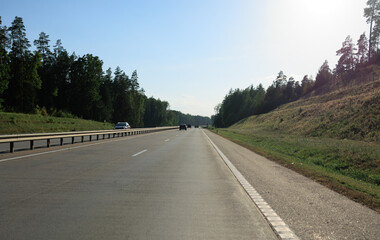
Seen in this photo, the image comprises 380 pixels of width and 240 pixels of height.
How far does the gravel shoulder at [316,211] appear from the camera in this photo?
13.1ft

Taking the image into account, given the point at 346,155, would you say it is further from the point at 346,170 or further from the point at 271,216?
the point at 271,216

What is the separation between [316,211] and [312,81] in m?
133

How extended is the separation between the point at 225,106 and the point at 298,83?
42.4 metres

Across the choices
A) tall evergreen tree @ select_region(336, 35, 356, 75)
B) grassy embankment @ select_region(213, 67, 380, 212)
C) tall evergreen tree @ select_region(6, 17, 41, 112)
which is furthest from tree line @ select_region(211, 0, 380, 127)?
tall evergreen tree @ select_region(6, 17, 41, 112)

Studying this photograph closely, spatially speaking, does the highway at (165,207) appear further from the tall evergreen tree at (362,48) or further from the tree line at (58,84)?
the tall evergreen tree at (362,48)

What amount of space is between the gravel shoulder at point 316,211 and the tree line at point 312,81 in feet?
273

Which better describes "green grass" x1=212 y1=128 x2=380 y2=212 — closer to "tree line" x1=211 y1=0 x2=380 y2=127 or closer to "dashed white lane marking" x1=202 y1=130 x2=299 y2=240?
"dashed white lane marking" x1=202 y1=130 x2=299 y2=240

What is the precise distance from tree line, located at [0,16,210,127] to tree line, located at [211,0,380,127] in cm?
5426

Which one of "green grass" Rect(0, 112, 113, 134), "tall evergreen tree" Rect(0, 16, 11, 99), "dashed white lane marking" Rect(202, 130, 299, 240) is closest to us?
"dashed white lane marking" Rect(202, 130, 299, 240)

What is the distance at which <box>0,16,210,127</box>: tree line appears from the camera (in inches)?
2328

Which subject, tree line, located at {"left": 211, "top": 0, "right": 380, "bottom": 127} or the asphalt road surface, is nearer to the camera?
the asphalt road surface

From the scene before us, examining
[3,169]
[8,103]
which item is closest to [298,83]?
[8,103]

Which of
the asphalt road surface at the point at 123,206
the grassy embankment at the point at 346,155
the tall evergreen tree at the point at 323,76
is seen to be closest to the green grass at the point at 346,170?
the grassy embankment at the point at 346,155

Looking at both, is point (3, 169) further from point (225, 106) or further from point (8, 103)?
point (225, 106)
